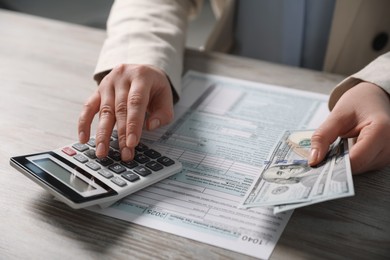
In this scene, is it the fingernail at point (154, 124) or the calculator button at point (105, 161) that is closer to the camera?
the calculator button at point (105, 161)

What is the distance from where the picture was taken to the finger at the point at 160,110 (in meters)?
0.74

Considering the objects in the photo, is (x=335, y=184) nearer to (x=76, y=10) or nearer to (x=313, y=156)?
(x=313, y=156)

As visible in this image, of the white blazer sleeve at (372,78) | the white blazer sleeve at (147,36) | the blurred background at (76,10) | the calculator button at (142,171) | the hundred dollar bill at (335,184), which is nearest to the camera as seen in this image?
the hundred dollar bill at (335,184)

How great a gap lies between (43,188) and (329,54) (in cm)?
66

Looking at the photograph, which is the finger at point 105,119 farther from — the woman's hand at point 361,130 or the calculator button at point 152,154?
the woman's hand at point 361,130

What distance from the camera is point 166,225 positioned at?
0.56 m

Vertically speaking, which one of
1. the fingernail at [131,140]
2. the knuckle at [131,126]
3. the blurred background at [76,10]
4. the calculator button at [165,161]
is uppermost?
the knuckle at [131,126]

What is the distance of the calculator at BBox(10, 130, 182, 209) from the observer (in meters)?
0.57

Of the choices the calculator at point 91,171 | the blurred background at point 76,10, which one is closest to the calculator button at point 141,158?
the calculator at point 91,171

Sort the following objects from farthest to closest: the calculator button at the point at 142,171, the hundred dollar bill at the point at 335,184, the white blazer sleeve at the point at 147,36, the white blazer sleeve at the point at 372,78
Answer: the white blazer sleeve at the point at 147,36 → the white blazer sleeve at the point at 372,78 → the calculator button at the point at 142,171 → the hundred dollar bill at the point at 335,184

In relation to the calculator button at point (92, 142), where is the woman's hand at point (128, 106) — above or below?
above

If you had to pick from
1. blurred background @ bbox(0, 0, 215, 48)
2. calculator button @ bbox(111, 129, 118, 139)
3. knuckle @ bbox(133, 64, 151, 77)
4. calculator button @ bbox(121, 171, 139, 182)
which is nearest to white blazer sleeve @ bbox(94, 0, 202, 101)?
knuckle @ bbox(133, 64, 151, 77)

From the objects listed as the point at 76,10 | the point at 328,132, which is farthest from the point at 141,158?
the point at 76,10

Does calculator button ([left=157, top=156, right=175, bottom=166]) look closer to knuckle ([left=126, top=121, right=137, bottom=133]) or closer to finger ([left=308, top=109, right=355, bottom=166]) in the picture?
knuckle ([left=126, top=121, right=137, bottom=133])
